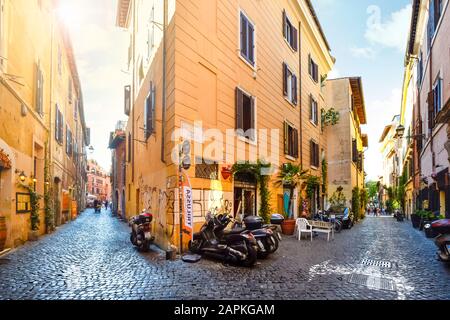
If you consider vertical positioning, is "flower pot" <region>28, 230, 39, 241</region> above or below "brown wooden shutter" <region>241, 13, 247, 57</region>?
below

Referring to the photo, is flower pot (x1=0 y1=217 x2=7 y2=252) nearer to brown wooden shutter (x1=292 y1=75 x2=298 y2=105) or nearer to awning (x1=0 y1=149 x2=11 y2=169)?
awning (x1=0 y1=149 x2=11 y2=169)

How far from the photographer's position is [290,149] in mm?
16156

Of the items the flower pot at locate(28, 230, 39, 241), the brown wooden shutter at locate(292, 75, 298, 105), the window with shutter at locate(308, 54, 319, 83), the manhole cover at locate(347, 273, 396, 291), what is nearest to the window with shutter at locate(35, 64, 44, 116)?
the flower pot at locate(28, 230, 39, 241)

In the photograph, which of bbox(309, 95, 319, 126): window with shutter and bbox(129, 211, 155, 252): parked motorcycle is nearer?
bbox(129, 211, 155, 252): parked motorcycle

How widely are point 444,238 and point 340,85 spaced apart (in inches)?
805

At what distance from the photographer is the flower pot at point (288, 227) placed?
13309mm

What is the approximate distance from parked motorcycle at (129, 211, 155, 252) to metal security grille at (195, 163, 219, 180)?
71.3 inches

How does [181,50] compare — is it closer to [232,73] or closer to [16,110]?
[232,73]

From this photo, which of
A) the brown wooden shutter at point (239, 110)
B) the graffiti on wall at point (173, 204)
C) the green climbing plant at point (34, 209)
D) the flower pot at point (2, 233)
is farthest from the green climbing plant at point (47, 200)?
the brown wooden shutter at point (239, 110)

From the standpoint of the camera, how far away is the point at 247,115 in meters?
12.7

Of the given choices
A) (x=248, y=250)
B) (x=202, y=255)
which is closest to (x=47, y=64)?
(x=202, y=255)

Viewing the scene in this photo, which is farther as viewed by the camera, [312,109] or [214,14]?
[312,109]

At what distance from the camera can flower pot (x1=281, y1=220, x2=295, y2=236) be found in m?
13.3

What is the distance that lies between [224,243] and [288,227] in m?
5.93
